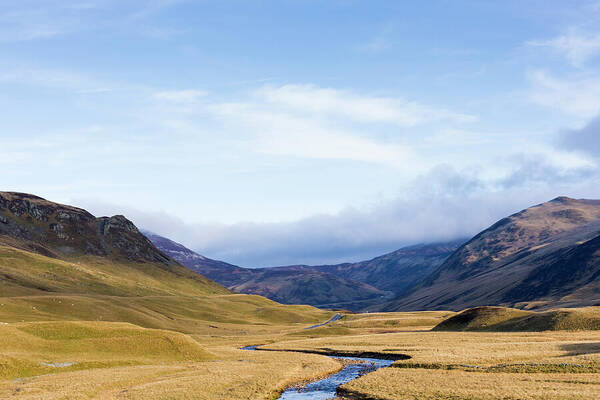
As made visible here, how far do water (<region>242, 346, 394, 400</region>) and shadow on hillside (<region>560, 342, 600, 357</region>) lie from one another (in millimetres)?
25857

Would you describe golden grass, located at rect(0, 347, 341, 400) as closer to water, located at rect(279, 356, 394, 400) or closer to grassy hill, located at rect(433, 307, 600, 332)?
water, located at rect(279, 356, 394, 400)

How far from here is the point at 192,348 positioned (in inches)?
3231

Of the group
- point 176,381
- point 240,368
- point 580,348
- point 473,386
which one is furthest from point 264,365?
point 580,348

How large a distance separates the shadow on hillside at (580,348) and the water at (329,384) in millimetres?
25857

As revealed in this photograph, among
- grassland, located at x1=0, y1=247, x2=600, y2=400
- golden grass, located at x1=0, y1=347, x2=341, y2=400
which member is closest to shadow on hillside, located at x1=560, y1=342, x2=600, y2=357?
grassland, located at x1=0, y1=247, x2=600, y2=400

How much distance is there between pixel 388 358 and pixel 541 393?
128ft

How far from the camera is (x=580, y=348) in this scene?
72.2 meters

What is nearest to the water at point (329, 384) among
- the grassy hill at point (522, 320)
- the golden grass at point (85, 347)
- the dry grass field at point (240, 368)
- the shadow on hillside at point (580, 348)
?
the dry grass field at point (240, 368)

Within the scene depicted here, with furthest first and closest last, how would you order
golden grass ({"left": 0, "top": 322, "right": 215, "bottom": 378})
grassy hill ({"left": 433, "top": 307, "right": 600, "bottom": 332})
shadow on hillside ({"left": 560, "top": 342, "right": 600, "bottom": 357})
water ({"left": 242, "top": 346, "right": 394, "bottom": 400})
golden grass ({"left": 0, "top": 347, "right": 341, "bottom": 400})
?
grassy hill ({"left": 433, "top": 307, "right": 600, "bottom": 332}), shadow on hillside ({"left": 560, "top": 342, "right": 600, "bottom": 357}), golden grass ({"left": 0, "top": 322, "right": 215, "bottom": 378}), water ({"left": 242, "top": 346, "right": 394, "bottom": 400}), golden grass ({"left": 0, "top": 347, "right": 341, "bottom": 400})

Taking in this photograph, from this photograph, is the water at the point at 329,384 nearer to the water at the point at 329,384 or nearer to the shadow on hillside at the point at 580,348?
the water at the point at 329,384

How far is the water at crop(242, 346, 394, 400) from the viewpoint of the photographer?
169ft

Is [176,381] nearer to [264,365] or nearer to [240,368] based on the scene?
[240,368]

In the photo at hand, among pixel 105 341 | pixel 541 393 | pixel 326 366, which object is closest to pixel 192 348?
pixel 105 341

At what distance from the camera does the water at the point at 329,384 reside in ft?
169
